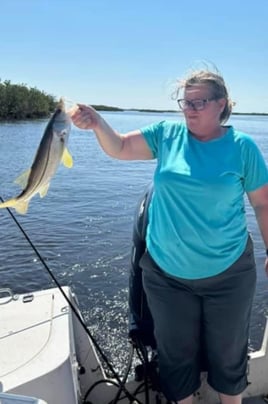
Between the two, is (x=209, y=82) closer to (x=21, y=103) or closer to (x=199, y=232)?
(x=199, y=232)

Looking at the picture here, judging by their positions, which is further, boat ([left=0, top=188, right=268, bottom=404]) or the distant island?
the distant island

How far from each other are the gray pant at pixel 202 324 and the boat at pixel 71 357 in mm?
297

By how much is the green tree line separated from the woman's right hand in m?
50.8

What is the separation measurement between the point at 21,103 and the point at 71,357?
54.9 metres

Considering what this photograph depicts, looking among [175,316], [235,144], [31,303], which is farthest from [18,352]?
[235,144]

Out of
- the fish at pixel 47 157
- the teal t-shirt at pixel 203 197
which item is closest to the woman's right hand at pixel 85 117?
the fish at pixel 47 157

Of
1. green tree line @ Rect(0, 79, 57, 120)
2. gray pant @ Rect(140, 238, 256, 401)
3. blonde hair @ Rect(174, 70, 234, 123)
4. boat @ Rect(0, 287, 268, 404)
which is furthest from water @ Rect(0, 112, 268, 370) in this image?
green tree line @ Rect(0, 79, 57, 120)

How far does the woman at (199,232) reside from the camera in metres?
2.14

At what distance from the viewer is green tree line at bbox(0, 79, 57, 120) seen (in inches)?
2110

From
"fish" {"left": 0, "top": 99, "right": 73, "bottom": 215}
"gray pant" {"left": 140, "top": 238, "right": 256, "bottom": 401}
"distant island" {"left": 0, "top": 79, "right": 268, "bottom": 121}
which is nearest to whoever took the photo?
"fish" {"left": 0, "top": 99, "right": 73, "bottom": 215}

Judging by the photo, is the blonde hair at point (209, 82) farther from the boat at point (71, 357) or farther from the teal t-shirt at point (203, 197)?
the boat at point (71, 357)

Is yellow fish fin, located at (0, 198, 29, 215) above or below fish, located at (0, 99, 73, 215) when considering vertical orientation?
below

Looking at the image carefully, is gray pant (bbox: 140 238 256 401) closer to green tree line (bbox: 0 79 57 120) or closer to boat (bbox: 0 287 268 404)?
boat (bbox: 0 287 268 404)

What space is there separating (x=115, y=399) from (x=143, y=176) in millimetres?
13132
